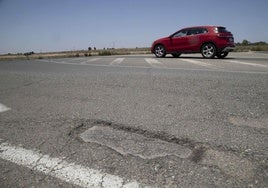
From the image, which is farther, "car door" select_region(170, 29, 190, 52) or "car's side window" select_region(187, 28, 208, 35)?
"car door" select_region(170, 29, 190, 52)

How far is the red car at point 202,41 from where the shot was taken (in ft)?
37.7

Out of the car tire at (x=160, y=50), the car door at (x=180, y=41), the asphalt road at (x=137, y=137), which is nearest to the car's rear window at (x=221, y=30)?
the car door at (x=180, y=41)

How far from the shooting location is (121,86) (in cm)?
521

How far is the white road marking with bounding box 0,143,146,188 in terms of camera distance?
179cm

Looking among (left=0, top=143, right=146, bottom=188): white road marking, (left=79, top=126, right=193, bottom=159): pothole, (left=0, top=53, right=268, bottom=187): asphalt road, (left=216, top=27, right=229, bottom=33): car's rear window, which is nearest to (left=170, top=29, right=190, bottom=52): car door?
(left=216, top=27, right=229, bottom=33): car's rear window

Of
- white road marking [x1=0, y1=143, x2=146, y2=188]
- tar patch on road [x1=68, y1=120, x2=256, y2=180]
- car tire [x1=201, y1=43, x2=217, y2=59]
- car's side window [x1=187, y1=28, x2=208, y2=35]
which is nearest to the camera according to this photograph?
white road marking [x1=0, y1=143, x2=146, y2=188]

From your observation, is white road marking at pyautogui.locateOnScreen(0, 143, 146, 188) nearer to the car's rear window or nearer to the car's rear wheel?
the car's rear wheel

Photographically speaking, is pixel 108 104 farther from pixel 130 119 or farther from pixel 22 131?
pixel 22 131

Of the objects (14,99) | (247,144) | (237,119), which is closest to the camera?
(247,144)

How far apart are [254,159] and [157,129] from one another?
1.09 metres

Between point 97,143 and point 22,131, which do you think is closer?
point 97,143

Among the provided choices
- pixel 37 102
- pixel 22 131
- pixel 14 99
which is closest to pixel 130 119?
pixel 22 131

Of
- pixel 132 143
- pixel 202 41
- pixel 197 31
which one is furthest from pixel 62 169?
pixel 197 31

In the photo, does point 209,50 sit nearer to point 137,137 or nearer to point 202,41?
point 202,41
